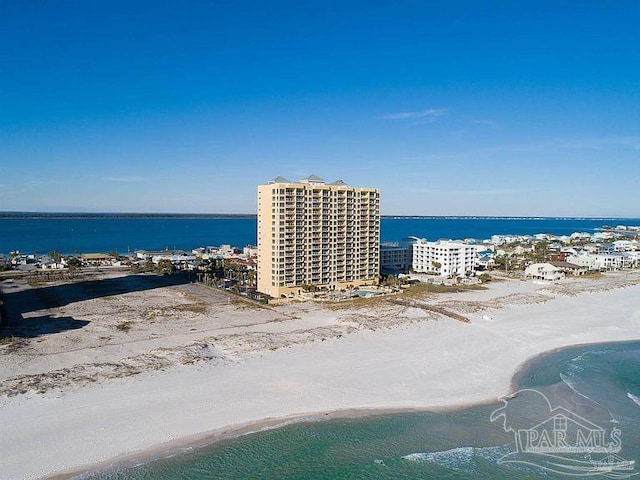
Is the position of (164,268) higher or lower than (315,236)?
lower

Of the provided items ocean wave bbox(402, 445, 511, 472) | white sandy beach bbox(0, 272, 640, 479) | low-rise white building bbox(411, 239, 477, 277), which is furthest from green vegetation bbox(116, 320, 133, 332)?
low-rise white building bbox(411, 239, 477, 277)

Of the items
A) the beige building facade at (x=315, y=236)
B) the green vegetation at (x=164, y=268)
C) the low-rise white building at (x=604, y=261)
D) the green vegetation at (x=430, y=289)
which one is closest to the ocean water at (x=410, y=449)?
the green vegetation at (x=430, y=289)

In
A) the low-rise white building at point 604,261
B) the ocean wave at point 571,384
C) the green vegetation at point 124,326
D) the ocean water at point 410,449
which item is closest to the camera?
the ocean water at point 410,449

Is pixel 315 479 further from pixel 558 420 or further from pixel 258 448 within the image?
pixel 558 420

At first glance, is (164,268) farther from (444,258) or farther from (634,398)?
(634,398)

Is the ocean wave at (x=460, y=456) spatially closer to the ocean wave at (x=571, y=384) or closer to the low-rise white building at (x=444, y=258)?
the ocean wave at (x=571, y=384)

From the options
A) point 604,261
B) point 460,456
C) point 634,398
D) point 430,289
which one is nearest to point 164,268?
point 430,289
